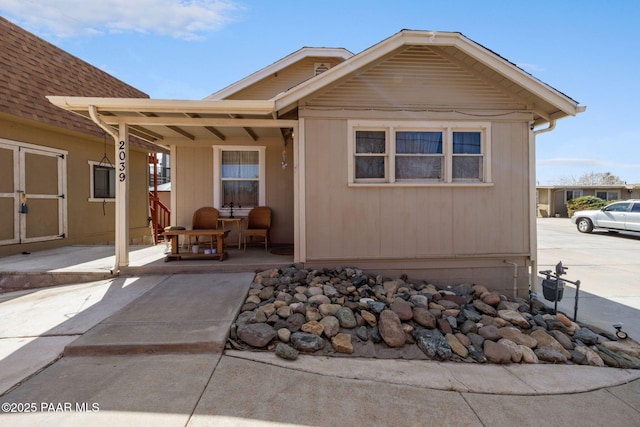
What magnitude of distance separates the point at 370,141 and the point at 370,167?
0.43 m

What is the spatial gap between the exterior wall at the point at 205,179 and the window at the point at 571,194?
24.6 m

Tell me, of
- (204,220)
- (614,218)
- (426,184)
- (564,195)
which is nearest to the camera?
(426,184)

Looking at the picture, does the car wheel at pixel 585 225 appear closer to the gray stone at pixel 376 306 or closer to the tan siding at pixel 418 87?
the tan siding at pixel 418 87

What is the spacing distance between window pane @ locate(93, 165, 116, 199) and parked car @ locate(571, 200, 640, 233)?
18974 mm

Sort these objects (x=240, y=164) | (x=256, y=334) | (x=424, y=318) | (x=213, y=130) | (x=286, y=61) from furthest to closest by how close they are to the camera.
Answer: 1. (x=286, y=61)
2. (x=240, y=164)
3. (x=213, y=130)
4. (x=424, y=318)
5. (x=256, y=334)

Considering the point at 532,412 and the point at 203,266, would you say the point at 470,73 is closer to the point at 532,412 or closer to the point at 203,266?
the point at 532,412

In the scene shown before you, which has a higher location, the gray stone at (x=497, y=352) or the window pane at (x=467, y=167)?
the window pane at (x=467, y=167)

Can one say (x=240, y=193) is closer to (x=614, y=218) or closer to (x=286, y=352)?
(x=286, y=352)

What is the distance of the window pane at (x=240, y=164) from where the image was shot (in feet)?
22.3

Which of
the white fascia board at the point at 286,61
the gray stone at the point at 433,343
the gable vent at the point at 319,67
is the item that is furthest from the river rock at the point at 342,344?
the gable vent at the point at 319,67

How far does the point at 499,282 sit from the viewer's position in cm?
534

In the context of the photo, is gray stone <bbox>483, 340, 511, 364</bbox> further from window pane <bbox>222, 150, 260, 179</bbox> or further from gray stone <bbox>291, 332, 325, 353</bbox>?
window pane <bbox>222, 150, 260, 179</bbox>

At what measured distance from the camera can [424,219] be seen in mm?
5133

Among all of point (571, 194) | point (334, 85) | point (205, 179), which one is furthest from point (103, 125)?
point (571, 194)
